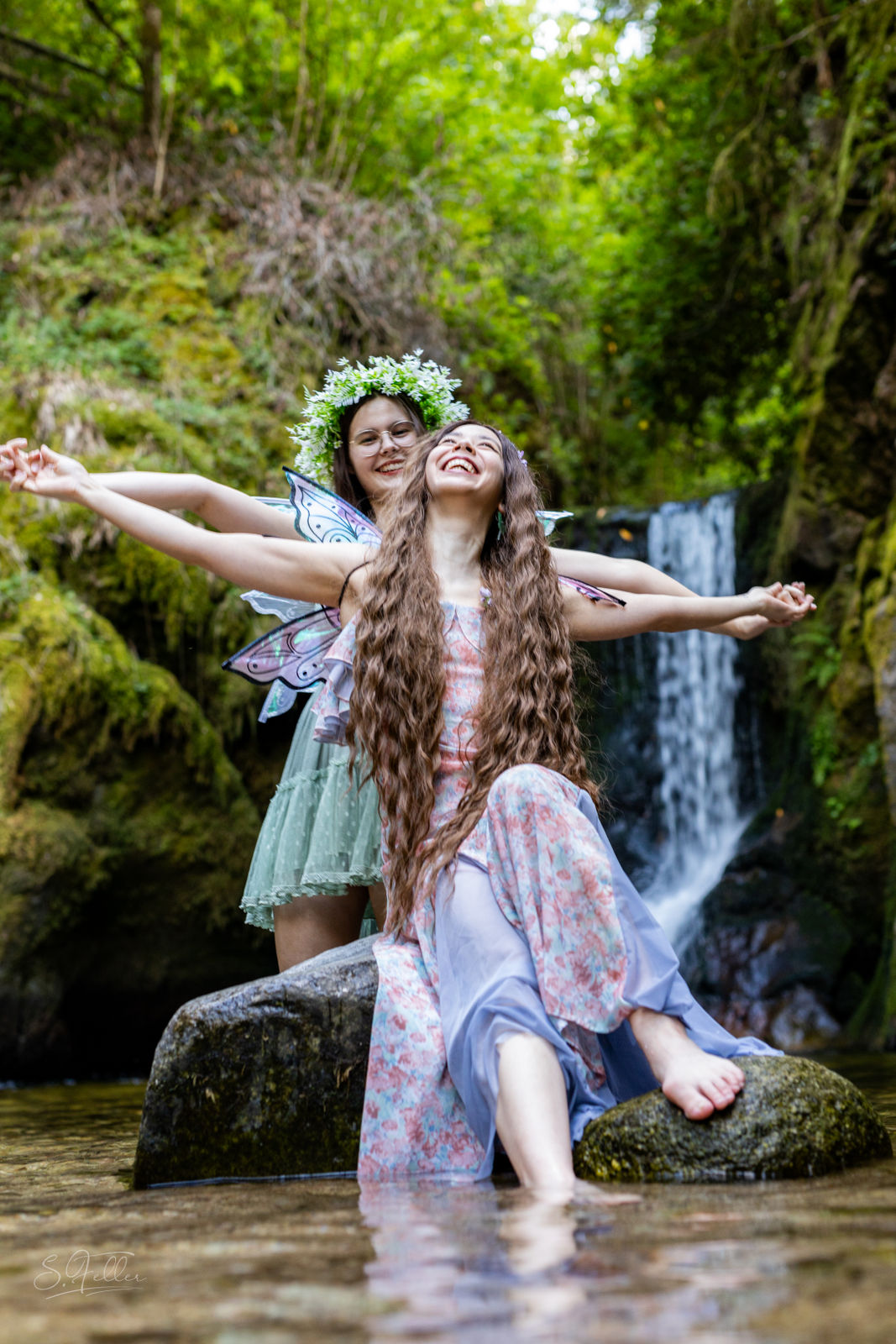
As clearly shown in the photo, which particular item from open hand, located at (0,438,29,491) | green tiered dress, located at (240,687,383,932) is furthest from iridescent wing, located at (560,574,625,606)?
Answer: open hand, located at (0,438,29,491)

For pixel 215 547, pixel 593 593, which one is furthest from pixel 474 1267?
pixel 593 593

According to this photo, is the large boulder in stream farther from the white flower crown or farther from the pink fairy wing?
the white flower crown

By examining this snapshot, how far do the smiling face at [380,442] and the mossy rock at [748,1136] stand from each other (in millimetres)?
2122

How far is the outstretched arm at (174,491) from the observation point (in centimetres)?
287

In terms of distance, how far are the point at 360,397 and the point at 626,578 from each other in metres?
1.14

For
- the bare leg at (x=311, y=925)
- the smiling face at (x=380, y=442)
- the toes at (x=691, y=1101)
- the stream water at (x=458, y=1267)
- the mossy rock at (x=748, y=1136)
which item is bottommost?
the stream water at (x=458, y=1267)

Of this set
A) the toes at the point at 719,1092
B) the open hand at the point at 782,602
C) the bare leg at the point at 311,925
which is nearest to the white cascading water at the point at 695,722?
the bare leg at the point at 311,925

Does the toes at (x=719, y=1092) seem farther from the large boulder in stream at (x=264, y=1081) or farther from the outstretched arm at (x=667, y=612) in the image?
the outstretched arm at (x=667, y=612)

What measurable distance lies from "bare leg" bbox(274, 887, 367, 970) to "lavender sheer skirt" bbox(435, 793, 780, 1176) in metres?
0.90

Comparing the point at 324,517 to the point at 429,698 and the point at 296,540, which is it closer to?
the point at 296,540

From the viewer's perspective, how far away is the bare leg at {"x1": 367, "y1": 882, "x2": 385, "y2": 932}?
11.1 ft

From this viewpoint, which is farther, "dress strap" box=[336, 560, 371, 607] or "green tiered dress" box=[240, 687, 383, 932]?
"green tiered dress" box=[240, 687, 383, 932]

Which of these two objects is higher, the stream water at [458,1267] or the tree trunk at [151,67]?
the tree trunk at [151,67]

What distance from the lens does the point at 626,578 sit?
3.30 metres
